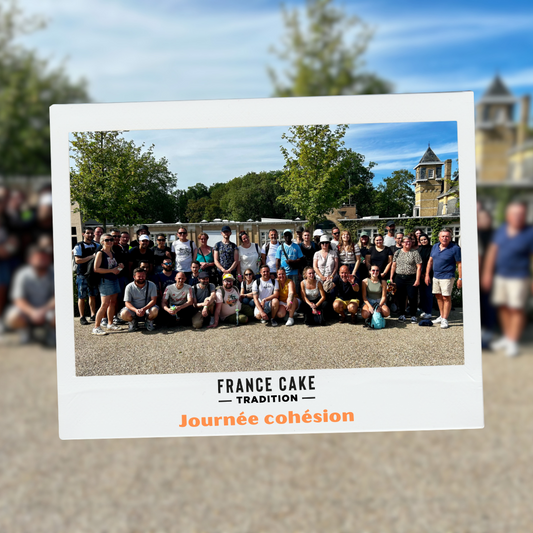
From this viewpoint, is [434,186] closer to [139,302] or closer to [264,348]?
[264,348]

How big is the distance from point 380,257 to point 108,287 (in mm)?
1228

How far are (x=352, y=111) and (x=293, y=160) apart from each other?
1.01ft

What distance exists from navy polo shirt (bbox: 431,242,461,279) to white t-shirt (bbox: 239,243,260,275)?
2.54 feet

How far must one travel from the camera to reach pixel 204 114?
5.33 feet

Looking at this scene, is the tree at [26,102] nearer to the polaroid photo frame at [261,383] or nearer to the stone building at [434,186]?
the polaroid photo frame at [261,383]

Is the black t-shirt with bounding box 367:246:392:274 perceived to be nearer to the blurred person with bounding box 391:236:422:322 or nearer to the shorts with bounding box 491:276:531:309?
the blurred person with bounding box 391:236:422:322

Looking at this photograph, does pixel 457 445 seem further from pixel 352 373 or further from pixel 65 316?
pixel 65 316

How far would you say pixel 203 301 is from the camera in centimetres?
182

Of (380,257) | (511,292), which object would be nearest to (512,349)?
(511,292)

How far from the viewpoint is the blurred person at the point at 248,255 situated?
5.86 ft

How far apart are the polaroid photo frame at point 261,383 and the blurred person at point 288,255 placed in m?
0.47

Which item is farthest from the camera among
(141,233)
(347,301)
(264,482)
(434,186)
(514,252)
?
(264,482)

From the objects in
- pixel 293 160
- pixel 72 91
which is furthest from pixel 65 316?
pixel 72 91


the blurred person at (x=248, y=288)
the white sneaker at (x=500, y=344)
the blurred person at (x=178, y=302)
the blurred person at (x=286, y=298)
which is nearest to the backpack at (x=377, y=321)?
the blurred person at (x=286, y=298)
